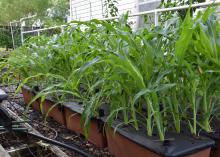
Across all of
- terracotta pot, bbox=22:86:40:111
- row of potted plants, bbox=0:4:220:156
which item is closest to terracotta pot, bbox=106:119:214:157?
row of potted plants, bbox=0:4:220:156

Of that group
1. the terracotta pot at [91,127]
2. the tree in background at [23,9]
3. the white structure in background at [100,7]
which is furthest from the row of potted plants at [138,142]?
the tree in background at [23,9]

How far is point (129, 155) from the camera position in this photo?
43.6 inches

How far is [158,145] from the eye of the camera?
951 mm

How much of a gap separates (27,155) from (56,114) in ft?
1.40

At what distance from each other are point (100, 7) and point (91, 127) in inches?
259

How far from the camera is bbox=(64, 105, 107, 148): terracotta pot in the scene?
4.63 feet

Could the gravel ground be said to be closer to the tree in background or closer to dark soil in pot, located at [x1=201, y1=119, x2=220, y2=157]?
dark soil in pot, located at [x1=201, y1=119, x2=220, y2=157]

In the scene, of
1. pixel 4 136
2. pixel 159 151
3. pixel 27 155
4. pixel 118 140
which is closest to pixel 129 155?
pixel 118 140

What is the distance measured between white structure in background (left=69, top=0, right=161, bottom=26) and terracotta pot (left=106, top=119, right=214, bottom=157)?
3867mm

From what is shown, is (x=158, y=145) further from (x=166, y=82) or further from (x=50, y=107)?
(x=50, y=107)

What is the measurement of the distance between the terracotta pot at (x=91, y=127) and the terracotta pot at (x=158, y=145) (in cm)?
26

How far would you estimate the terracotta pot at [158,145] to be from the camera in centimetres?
92

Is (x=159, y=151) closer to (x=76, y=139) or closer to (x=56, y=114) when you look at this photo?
(x=76, y=139)

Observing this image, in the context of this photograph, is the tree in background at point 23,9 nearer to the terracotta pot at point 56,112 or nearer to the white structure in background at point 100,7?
the white structure in background at point 100,7
